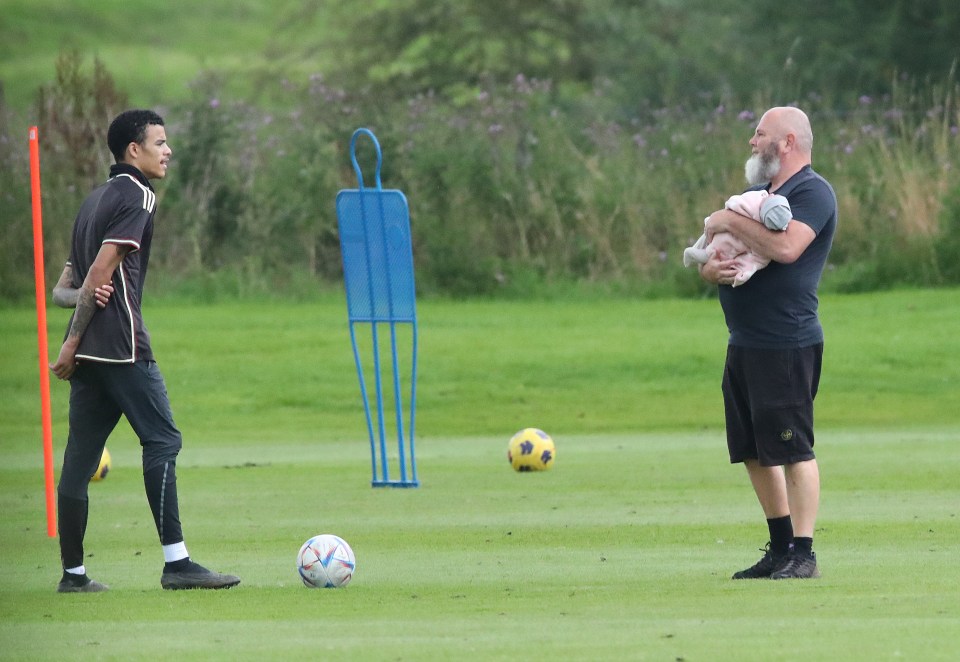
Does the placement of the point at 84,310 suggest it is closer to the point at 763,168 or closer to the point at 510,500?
the point at 763,168

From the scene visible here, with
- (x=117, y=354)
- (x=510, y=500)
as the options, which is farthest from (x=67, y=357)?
(x=510, y=500)

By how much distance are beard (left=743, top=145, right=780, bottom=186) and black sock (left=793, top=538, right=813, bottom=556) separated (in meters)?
1.53

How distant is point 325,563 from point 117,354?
1.24 meters

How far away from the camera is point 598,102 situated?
40281 millimetres

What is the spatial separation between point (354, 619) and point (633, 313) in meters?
18.6

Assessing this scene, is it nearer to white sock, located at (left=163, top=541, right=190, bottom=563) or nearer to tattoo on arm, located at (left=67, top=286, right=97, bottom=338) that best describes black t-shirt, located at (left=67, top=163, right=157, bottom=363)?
tattoo on arm, located at (left=67, top=286, right=97, bottom=338)

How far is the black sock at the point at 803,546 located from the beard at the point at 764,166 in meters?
1.53

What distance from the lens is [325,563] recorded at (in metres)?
8.30

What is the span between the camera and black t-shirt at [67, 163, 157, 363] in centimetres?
828

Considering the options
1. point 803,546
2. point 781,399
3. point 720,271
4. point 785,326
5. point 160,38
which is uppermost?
point 160,38

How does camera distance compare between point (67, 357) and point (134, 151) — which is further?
point (134, 151)

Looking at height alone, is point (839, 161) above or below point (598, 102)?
below

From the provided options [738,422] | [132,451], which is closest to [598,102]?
[132,451]

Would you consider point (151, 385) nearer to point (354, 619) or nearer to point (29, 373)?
point (354, 619)
